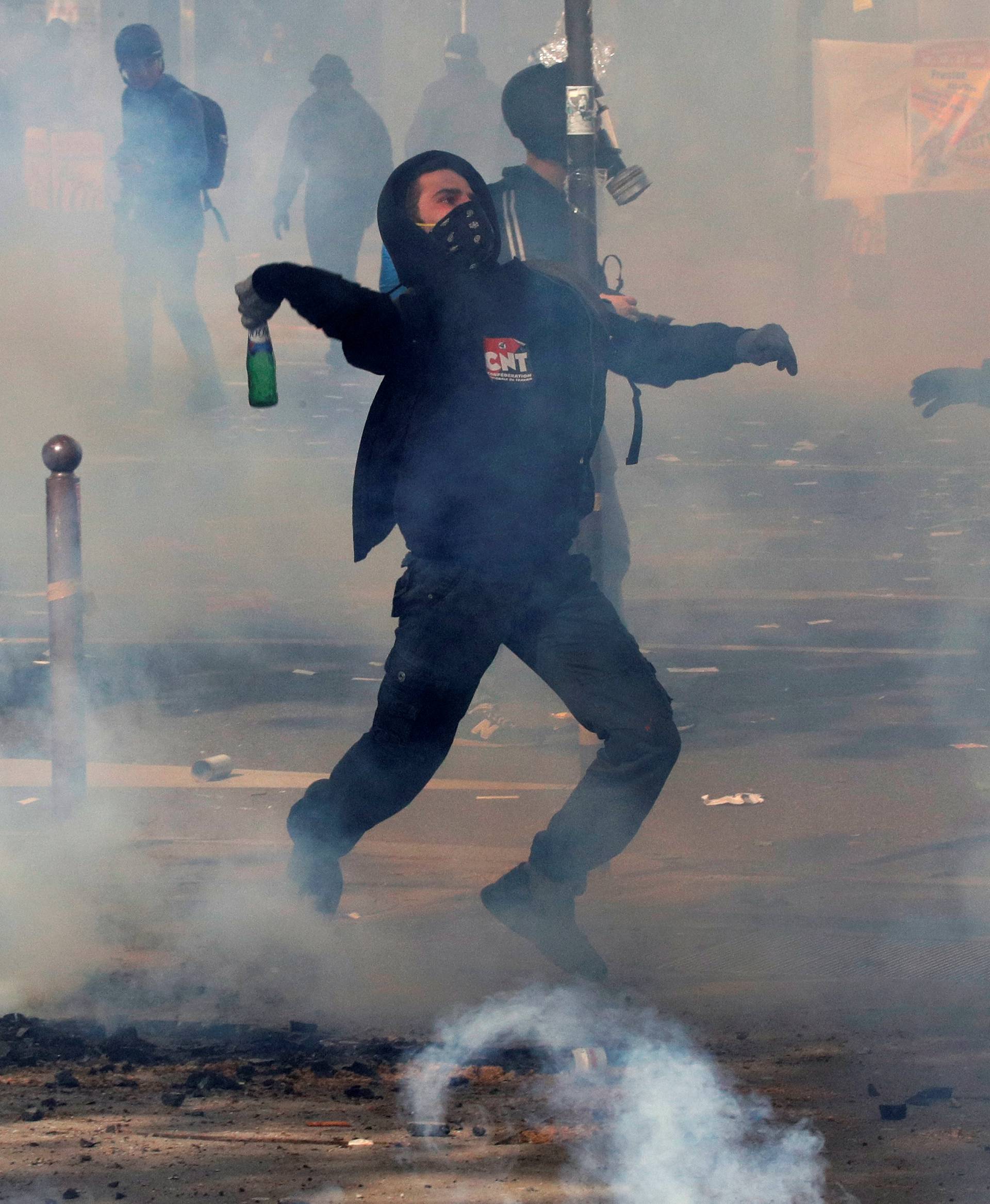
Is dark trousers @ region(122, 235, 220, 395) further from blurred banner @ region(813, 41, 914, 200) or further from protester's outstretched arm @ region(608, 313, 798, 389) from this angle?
Result: blurred banner @ region(813, 41, 914, 200)

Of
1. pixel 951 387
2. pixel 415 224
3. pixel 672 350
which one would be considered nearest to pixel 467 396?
pixel 415 224

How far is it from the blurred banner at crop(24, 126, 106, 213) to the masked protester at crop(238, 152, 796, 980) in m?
16.7

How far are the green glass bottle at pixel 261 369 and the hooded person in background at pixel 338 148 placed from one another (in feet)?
31.9

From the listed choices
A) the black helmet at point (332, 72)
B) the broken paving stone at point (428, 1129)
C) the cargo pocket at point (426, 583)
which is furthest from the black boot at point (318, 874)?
the black helmet at point (332, 72)

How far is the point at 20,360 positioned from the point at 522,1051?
11327 millimetres

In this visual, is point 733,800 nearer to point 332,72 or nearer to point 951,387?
point 951,387

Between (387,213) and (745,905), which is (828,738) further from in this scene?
(387,213)

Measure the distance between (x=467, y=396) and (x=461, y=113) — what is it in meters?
11.6

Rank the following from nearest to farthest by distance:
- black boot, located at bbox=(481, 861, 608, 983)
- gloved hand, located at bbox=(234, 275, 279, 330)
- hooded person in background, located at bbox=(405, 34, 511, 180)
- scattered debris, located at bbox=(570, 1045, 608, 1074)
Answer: scattered debris, located at bbox=(570, 1045, 608, 1074) → gloved hand, located at bbox=(234, 275, 279, 330) → black boot, located at bbox=(481, 861, 608, 983) → hooded person in background, located at bbox=(405, 34, 511, 180)

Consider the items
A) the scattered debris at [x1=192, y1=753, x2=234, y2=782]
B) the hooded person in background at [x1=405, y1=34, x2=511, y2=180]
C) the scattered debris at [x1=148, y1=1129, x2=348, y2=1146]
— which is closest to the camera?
the scattered debris at [x1=148, y1=1129, x2=348, y2=1146]

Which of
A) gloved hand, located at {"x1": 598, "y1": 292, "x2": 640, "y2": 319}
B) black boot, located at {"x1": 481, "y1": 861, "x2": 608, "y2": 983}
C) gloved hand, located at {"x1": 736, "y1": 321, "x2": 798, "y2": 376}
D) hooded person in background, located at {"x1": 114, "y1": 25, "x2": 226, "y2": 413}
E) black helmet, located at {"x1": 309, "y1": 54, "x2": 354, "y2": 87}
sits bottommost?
black boot, located at {"x1": 481, "y1": 861, "x2": 608, "y2": 983}

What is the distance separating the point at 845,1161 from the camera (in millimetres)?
3008

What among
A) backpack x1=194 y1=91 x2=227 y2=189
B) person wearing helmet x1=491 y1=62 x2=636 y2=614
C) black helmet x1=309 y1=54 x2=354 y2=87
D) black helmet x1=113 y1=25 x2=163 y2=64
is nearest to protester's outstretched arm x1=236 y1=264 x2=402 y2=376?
person wearing helmet x1=491 y1=62 x2=636 y2=614

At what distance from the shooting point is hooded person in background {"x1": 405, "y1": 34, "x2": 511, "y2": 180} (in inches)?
575
